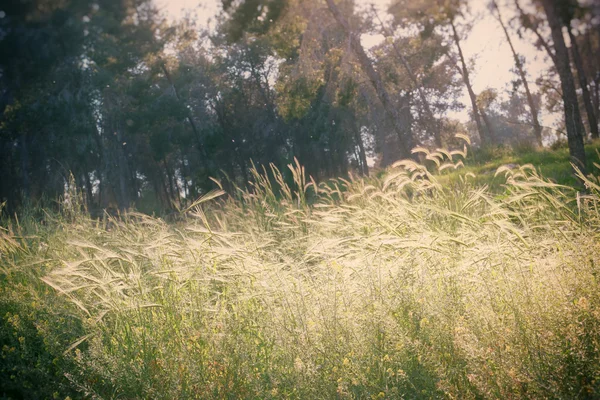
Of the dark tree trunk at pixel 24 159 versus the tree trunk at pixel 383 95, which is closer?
the tree trunk at pixel 383 95

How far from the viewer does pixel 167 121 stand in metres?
28.0

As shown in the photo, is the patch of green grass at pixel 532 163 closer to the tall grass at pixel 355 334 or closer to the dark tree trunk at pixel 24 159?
the tall grass at pixel 355 334

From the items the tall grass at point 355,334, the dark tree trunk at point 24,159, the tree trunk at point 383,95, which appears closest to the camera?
the tall grass at point 355,334

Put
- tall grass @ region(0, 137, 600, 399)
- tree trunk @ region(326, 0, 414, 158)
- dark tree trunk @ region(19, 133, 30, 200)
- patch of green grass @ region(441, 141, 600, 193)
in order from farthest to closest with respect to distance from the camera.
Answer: dark tree trunk @ region(19, 133, 30, 200)
tree trunk @ region(326, 0, 414, 158)
patch of green grass @ region(441, 141, 600, 193)
tall grass @ region(0, 137, 600, 399)

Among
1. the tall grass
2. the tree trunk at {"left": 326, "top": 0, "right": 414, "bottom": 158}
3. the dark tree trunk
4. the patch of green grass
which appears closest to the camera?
the tall grass

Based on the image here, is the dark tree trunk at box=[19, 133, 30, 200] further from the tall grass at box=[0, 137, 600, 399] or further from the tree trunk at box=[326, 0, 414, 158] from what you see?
the tall grass at box=[0, 137, 600, 399]

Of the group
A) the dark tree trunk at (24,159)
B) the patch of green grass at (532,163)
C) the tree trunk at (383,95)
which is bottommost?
the patch of green grass at (532,163)

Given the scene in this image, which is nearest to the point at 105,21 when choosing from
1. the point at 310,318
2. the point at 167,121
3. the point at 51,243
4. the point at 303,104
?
the point at 167,121

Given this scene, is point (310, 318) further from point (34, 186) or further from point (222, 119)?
point (222, 119)

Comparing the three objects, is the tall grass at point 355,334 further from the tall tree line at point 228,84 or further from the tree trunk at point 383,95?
the tree trunk at point 383,95

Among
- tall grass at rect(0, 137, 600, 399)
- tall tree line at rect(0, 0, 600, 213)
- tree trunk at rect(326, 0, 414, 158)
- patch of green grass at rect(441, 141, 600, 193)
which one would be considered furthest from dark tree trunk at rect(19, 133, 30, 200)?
tall grass at rect(0, 137, 600, 399)

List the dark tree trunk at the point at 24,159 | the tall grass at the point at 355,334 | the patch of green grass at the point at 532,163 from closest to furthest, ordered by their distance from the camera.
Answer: the tall grass at the point at 355,334 < the patch of green grass at the point at 532,163 < the dark tree trunk at the point at 24,159

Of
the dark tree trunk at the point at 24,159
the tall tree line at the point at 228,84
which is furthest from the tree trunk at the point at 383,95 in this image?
the dark tree trunk at the point at 24,159

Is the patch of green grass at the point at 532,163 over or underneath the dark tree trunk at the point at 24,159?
underneath
